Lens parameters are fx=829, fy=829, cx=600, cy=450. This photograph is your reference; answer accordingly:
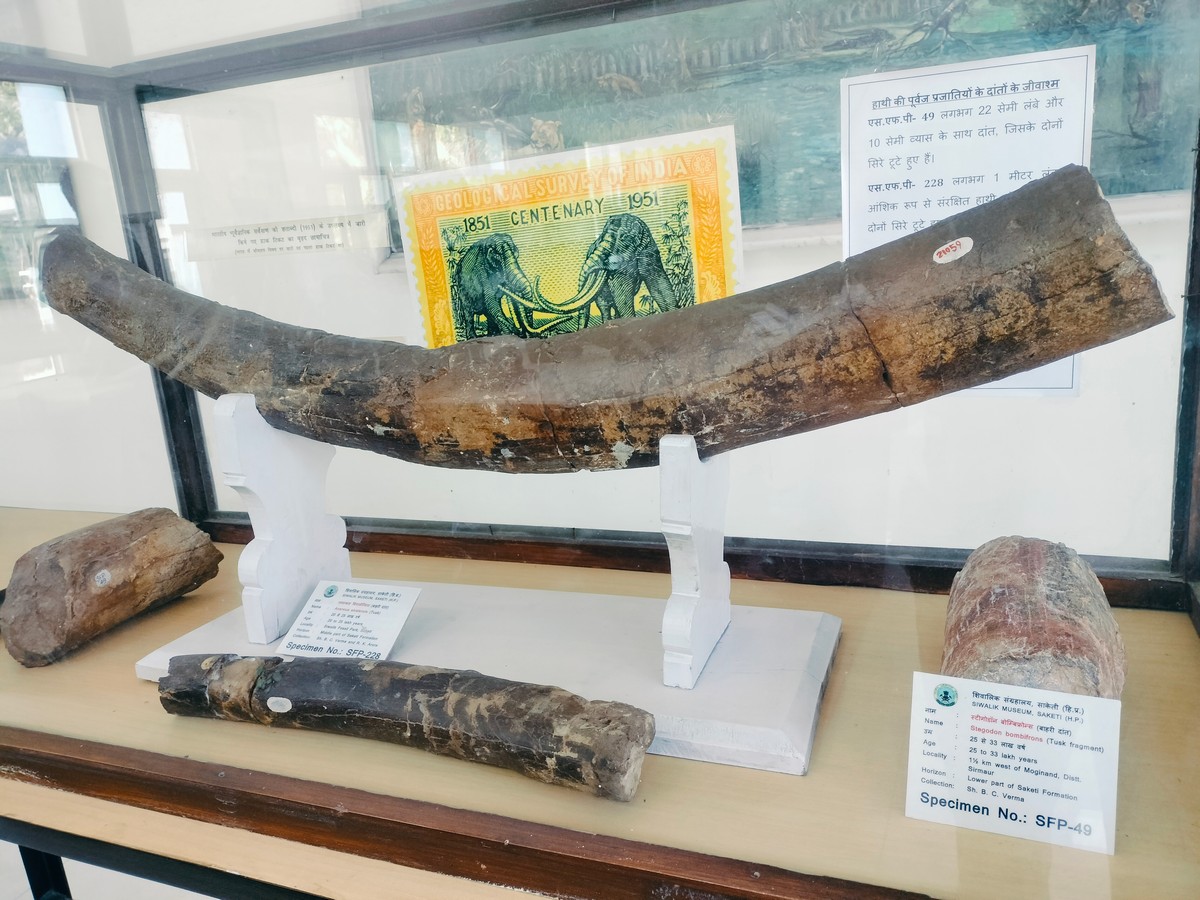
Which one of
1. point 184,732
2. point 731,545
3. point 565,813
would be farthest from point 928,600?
point 184,732

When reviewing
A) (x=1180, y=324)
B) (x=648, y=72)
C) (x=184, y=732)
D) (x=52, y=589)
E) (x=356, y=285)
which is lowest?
(x=184, y=732)

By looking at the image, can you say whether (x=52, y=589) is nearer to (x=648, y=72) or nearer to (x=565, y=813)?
(x=565, y=813)

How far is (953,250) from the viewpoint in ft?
4.17

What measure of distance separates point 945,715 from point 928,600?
0.82 meters

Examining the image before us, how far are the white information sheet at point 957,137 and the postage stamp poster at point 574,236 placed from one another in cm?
29

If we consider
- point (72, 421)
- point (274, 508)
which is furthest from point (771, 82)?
point (72, 421)

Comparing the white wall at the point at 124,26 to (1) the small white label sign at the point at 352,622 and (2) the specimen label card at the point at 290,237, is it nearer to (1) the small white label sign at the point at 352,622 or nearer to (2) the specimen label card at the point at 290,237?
(2) the specimen label card at the point at 290,237

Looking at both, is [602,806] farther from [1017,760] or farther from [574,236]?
[574,236]

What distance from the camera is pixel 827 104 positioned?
1.80 m

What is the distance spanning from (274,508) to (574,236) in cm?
98

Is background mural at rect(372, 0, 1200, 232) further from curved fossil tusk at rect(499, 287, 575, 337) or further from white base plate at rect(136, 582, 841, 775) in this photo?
white base plate at rect(136, 582, 841, 775)

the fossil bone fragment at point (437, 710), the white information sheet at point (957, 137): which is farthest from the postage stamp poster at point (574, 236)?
the fossil bone fragment at point (437, 710)

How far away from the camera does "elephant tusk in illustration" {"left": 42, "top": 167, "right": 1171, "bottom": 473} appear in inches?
48.1

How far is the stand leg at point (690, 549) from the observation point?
4.85 ft
